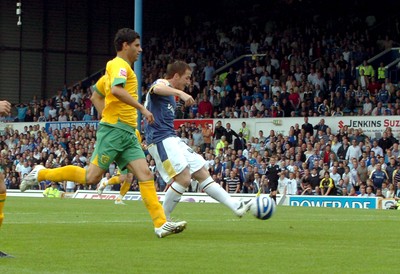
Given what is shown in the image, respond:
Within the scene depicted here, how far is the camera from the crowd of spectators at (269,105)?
29.4 meters

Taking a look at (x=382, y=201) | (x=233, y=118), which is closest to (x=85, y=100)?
(x=233, y=118)

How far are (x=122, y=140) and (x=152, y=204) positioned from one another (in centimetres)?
84

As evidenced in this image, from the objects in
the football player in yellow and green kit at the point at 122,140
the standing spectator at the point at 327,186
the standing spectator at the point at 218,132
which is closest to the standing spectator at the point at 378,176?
the standing spectator at the point at 327,186

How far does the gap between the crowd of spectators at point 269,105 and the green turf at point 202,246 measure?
14105 millimetres

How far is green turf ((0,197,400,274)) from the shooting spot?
8.18 meters

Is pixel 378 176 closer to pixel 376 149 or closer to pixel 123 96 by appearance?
pixel 376 149

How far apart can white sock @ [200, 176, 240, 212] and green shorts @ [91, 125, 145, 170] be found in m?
1.35

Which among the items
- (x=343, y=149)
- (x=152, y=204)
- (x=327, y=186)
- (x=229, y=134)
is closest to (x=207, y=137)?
(x=229, y=134)

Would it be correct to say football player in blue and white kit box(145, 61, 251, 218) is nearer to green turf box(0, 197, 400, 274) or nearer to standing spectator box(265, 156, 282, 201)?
green turf box(0, 197, 400, 274)

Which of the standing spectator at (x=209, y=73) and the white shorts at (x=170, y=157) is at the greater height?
the standing spectator at (x=209, y=73)

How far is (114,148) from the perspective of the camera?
11438 millimetres

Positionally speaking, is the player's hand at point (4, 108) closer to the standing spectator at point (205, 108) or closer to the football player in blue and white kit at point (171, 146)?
the football player in blue and white kit at point (171, 146)

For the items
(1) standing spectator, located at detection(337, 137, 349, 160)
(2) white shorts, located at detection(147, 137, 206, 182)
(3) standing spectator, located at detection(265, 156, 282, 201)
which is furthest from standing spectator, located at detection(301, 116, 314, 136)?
(2) white shorts, located at detection(147, 137, 206, 182)

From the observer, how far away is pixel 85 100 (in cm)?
4381
